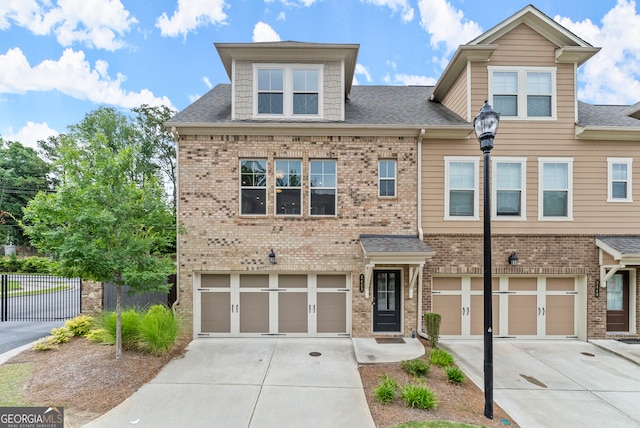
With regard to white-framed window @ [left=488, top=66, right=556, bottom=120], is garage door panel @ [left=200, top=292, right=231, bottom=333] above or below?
below

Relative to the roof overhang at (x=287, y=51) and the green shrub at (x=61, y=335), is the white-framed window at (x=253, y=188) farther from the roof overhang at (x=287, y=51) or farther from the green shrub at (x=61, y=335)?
the green shrub at (x=61, y=335)

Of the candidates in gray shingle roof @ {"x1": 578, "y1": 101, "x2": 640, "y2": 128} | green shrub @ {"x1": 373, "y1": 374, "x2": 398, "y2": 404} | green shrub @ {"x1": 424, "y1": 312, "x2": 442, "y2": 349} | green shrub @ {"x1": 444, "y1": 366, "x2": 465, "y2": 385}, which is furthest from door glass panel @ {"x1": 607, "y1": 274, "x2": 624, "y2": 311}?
green shrub @ {"x1": 373, "y1": 374, "x2": 398, "y2": 404}

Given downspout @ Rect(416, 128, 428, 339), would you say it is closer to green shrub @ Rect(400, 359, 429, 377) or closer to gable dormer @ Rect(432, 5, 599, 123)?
gable dormer @ Rect(432, 5, 599, 123)

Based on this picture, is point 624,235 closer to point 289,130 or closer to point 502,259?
point 502,259

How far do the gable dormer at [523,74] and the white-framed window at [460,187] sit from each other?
134 cm

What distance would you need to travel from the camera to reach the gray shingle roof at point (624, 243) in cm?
792

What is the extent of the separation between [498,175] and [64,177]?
435 inches

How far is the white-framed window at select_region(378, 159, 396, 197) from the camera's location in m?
8.66

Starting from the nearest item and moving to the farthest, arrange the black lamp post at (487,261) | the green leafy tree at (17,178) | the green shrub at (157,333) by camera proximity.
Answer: the black lamp post at (487,261) < the green shrub at (157,333) < the green leafy tree at (17,178)

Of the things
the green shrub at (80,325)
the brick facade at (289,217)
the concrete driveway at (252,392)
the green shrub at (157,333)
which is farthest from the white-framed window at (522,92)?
the green shrub at (80,325)

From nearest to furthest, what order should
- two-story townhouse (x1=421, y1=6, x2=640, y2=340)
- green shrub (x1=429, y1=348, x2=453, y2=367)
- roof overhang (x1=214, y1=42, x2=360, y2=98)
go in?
green shrub (x1=429, y1=348, x2=453, y2=367), roof overhang (x1=214, y1=42, x2=360, y2=98), two-story townhouse (x1=421, y1=6, x2=640, y2=340)

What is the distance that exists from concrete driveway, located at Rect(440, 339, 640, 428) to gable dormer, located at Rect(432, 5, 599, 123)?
6.58m

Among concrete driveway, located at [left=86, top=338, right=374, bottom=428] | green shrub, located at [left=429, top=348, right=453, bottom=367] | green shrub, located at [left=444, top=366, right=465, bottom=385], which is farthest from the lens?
green shrub, located at [left=429, top=348, right=453, bottom=367]

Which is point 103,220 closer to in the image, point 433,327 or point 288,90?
point 288,90
